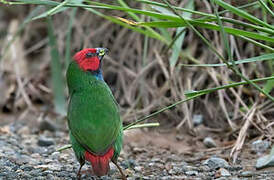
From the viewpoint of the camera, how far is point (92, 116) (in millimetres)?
2395

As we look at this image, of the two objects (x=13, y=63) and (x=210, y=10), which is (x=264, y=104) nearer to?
(x=210, y=10)

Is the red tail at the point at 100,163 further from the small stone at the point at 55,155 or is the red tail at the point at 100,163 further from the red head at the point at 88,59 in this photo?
the small stone at the point at 55,155

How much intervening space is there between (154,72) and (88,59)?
156 centimetres

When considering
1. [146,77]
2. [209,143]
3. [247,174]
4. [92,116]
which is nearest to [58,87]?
[146,77]

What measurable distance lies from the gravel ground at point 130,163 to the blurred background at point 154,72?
0.91ft

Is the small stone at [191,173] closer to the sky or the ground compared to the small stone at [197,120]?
closer to the ground

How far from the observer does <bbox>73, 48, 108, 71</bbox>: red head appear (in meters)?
2.63

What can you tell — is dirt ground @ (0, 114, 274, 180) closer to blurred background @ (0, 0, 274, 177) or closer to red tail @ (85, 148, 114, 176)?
blurred background @ (0, 0, 274, 177)

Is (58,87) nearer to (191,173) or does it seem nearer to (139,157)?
(139,157)

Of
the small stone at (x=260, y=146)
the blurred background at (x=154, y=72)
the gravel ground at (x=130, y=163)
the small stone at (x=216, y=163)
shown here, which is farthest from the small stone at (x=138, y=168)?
the small stone at (x=260, y=146)

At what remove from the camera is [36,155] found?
3.14 meters

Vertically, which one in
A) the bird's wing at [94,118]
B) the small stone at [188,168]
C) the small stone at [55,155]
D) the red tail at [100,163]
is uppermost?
the bird's wing at [94,118]

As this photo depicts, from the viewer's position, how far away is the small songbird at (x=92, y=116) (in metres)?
2.32

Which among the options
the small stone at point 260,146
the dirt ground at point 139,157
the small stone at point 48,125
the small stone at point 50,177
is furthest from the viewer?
the small stone at point 48,125
